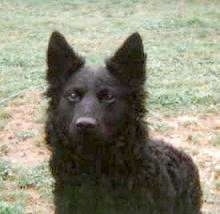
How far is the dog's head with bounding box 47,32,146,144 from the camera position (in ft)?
15.4

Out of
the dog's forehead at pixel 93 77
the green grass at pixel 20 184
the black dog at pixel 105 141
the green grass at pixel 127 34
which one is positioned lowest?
the green grass at pixel 127 34

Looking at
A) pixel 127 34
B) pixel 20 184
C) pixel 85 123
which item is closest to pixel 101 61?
pixel 20 184

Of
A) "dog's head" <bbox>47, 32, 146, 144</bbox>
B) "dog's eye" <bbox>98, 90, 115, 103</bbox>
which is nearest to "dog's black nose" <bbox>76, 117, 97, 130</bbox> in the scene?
"dog's head" <bbox>47, 32, 146, 144</bbox>

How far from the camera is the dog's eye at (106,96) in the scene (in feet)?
15.8

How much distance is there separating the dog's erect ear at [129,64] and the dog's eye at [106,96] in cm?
21

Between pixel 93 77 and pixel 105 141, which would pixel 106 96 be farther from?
pixel 105 141

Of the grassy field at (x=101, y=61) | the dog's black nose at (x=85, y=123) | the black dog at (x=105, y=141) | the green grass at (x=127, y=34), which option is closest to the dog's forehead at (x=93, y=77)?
the black dog at (x=105, y=141)

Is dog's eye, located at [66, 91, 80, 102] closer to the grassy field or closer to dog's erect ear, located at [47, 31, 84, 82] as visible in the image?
dog's erect ear, located at [47, 31, 84, 82]

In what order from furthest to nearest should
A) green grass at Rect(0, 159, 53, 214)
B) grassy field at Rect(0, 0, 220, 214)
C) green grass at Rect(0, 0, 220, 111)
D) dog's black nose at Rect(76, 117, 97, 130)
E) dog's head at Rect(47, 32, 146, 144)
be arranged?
green grass at Rect(0, 0, 220, 111) → grassy field at Rect(0, 0, 220, 214) → green grass at Rect(0, 159, 53, 214) → dog's head at Rect(47, 32, 146, 144) → dog's black nose at Rect(76, 117, 97, 130)

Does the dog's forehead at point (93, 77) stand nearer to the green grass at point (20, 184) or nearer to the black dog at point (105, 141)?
the black dog at point (105, 141)

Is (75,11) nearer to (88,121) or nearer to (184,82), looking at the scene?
(184,82)

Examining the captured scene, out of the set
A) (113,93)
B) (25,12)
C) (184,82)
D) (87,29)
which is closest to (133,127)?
(113,93)

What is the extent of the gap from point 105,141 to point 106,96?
33 cm

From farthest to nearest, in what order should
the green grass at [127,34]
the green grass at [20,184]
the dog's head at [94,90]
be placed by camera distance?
the green grass at [127,34] < the green grass at [20,184] < the dog's head at [94,90]
